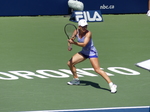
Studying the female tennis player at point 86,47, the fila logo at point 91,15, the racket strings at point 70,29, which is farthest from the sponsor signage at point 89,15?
the female tennis player at point 86,47

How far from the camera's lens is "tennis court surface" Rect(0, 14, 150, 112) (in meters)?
11.1

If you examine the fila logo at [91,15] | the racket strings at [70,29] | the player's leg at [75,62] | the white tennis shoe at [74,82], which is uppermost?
the fila logo at [91,15]

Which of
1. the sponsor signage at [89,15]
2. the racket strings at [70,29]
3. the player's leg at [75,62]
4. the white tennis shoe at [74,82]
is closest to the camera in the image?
the player's leg at [75,62]

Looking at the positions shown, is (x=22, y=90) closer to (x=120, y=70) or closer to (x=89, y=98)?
(x=89, y=98)

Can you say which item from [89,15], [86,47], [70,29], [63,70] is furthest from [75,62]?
[89,15]

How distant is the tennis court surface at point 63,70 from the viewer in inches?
436

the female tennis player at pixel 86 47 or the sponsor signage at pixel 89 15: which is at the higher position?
the sponsor signage at pixel 89 15

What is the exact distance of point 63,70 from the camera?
563 inches

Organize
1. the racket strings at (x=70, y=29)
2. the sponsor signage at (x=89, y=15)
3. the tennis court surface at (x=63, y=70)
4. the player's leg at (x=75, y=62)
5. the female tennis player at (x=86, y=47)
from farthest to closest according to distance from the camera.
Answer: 1. the sponsor signage at (x=89, y=15)
2. the racket strings at (x=70, y=29)
3. the player's leg at (x=75, y=62)
4. the female tennis player at (x=86, y=47)
5. the tennis court surface at (x=63, y=70)

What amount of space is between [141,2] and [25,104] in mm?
16233

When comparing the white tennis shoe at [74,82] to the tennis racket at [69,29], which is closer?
the tennis racket at [69,29]

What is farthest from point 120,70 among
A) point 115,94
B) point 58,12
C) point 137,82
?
point 58,12

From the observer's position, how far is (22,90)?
12109mm

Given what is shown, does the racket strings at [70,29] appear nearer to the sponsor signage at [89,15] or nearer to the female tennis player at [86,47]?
the female tennis player at [86,47]
